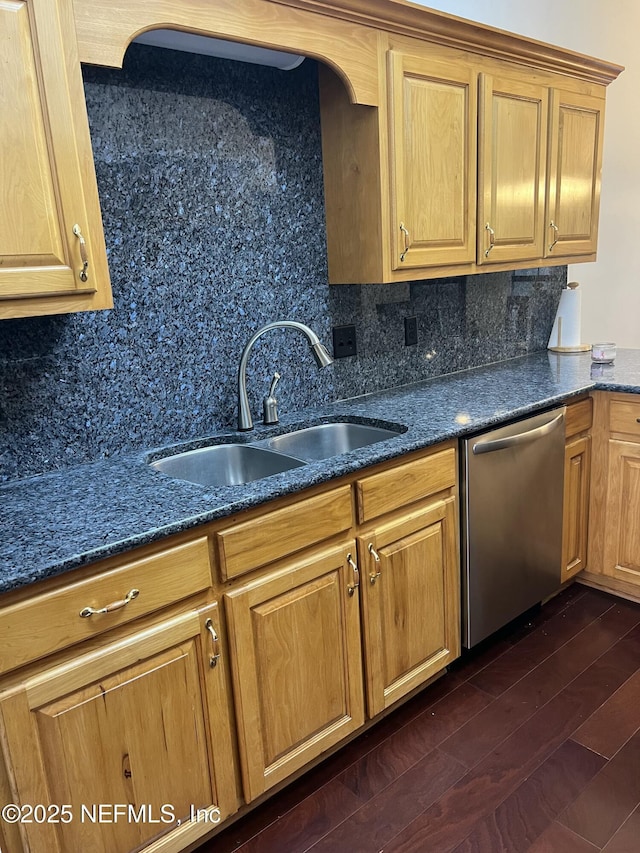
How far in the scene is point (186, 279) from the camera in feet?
6.30

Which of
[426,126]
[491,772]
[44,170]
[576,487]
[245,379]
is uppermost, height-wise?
[426,126]

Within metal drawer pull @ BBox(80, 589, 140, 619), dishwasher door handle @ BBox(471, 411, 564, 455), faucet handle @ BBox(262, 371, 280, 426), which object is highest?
faucet handle @ BBox(262, 371, 280, 426)

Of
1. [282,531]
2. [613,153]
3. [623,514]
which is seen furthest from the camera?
[613,153]

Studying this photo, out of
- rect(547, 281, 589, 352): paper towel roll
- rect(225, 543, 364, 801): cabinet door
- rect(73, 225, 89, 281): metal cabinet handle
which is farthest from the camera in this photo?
rect(547, 281, 589, 352): paper towel roll

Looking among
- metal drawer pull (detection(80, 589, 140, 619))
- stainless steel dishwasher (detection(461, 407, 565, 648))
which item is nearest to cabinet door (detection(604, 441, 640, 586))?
stainless steel dishwasher (detection(461, 407, 565, 648))

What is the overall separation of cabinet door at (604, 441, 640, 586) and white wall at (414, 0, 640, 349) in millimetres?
1322

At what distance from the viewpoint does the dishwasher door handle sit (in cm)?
201

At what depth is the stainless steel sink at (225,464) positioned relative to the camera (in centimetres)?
191

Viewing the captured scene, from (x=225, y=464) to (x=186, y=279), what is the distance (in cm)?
58

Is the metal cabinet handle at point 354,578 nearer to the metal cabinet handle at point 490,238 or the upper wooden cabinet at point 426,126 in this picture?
the upper wooden cabinet at point 426,126

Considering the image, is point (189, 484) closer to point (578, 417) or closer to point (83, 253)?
point (83, 253)

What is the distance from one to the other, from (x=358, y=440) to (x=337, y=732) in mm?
898

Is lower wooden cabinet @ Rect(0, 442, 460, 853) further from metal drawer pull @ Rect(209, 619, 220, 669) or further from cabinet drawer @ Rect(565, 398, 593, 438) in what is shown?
cabinet drawer @ Rect(565, 398, 593, 438)

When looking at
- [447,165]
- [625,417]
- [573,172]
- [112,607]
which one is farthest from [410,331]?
[112,607]
